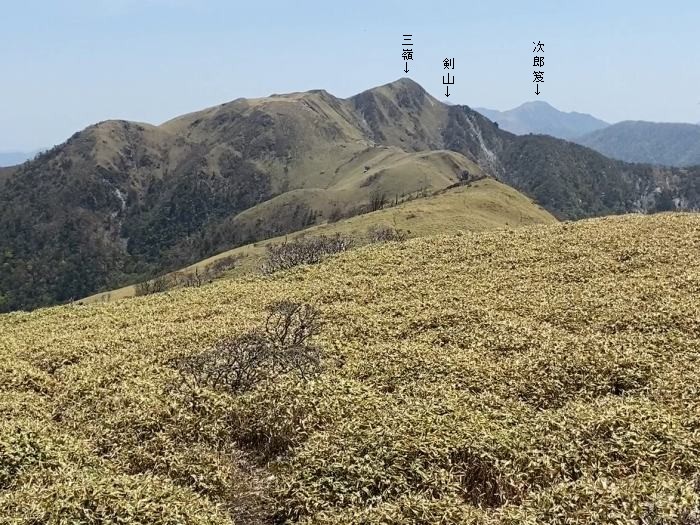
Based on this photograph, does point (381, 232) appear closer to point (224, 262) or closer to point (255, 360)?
point (224, 262)

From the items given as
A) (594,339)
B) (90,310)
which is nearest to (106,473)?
(594,339)

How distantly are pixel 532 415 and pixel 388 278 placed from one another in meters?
19.0

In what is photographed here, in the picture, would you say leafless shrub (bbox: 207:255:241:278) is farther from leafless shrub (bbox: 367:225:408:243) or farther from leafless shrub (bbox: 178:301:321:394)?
leafless shrub (bbox: 178:301:321:394)

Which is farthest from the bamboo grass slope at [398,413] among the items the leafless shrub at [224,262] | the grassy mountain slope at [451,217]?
the leafless shrub at [224,262]

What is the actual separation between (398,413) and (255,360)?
7698 millimetres

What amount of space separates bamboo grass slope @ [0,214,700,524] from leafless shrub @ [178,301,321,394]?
68 centimetres

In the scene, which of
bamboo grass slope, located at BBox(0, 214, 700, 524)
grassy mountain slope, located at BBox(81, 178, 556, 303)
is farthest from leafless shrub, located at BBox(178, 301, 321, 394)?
grassy mountain slope, located at BBox(81, 178, 556, 303)

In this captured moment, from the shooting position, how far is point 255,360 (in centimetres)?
2284

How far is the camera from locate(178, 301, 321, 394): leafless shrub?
21.4 metres

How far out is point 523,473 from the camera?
46.4 ft

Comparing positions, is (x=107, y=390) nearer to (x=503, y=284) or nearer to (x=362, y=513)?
(x=362, y=513)

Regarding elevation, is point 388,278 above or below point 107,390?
above

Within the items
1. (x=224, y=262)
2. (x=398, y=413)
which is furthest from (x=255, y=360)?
(x=224, y=262)

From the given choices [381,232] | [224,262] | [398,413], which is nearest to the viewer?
[398,413]
